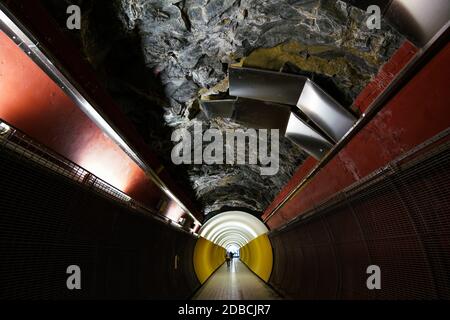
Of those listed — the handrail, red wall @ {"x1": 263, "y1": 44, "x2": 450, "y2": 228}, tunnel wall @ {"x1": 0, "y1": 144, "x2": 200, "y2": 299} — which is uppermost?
red wall @ {"x1": 263, "y1": 44, "x2": 450, "y2": 228}

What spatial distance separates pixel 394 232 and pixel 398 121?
1426 millimetres

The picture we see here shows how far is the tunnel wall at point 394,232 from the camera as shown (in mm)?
3219

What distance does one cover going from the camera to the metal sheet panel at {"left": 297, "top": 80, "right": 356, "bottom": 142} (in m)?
5.52

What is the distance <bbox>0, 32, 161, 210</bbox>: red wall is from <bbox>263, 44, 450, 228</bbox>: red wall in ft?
13.4

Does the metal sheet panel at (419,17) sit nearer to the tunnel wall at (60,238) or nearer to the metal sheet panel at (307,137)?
the metal sheet panel at (307,137)

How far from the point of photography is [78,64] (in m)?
4.13

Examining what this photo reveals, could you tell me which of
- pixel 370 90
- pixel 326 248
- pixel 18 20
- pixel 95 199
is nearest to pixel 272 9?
pixel 370 90

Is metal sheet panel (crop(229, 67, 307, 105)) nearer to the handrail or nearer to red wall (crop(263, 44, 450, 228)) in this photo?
red wall (crop(263, 44, 450, 228))

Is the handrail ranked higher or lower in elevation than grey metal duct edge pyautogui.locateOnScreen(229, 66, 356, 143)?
lower

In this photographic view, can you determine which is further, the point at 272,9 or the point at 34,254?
the point at 272,9

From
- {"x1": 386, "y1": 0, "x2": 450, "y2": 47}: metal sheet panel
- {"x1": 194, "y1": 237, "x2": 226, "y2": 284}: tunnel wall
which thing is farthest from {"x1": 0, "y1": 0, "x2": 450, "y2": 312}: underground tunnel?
{"x1": 194, "y1": 237, "x2": 226, "y2": 284}: tunnel wall

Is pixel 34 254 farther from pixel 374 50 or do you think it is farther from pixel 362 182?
pixel 374 50

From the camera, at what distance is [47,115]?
388cm
